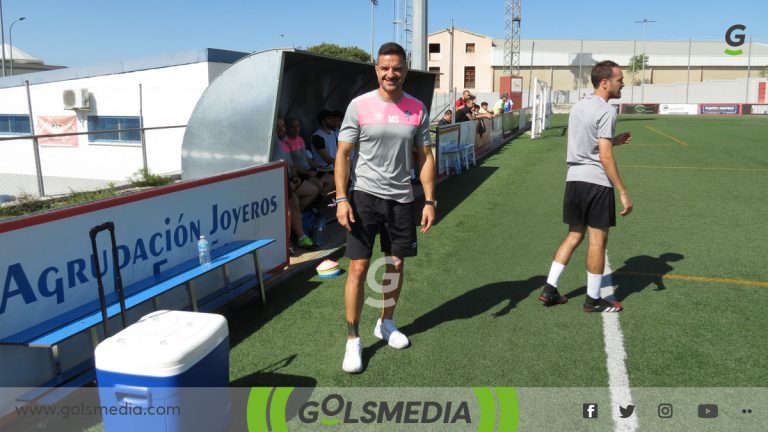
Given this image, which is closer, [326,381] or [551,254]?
[326,381]

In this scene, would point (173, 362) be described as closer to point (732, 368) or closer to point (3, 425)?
point (3, 425)

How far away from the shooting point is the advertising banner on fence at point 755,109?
50.7 metres

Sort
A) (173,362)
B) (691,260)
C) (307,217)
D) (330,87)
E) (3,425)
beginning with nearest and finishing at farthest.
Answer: (173,362) → (3,425) → (691,260) → (307,217) → (330,87)

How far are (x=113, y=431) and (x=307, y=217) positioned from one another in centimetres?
446

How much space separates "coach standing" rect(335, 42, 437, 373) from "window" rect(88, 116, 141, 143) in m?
17.2

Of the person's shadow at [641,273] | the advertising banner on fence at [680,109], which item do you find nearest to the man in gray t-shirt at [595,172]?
the person's shadow at [641,273]

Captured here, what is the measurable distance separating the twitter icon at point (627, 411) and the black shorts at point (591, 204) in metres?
1.52

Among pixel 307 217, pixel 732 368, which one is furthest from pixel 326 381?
pixel 307 217

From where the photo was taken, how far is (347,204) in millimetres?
3672

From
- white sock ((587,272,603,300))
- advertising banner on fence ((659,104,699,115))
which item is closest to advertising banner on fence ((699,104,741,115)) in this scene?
advertising banner on fence ((659,104,699,115))

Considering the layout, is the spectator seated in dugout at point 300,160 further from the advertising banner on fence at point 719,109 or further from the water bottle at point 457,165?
the advertising banner on fence at point 719,109

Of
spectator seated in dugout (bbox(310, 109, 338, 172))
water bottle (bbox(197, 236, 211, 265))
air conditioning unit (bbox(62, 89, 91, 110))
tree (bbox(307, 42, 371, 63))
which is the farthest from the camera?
tree (bbox(307, 42, 371, 63))

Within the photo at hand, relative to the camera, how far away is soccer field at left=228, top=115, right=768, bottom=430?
11.9ft

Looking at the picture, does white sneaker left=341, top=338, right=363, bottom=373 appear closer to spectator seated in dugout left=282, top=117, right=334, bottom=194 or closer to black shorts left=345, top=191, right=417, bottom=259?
black shorts left=345, top=191, right=417, bottom=259
